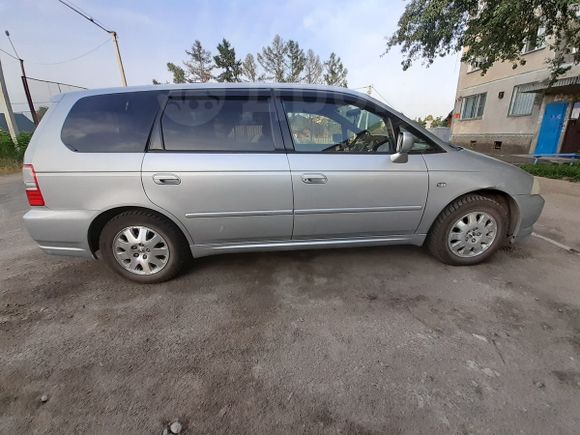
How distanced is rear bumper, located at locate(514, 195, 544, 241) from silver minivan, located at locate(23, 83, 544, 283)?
15mm

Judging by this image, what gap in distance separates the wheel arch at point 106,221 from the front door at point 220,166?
62 millimetres

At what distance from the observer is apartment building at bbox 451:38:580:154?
35.8 feet

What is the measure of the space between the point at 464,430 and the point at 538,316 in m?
1.36

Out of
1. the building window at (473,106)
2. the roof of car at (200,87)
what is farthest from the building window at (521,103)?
the roof of car at (200,87)

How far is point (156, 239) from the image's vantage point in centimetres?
257

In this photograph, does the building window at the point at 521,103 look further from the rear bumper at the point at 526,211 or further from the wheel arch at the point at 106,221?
the wheel arch at the point at 106,221

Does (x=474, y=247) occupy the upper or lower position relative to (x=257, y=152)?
lower

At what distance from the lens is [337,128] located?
2.80m

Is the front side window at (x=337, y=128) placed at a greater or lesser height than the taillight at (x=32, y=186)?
greater

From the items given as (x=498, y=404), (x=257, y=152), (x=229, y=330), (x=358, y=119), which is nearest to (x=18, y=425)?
(x=229, y=330)

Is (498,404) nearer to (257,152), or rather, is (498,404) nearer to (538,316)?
(538,316)

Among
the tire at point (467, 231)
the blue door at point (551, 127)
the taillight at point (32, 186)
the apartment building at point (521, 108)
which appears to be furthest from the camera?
the blue door at point (551, 127)

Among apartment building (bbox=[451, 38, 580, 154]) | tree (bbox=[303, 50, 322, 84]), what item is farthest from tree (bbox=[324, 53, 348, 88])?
apartment building (bbox=[451, 38, 580, 154])

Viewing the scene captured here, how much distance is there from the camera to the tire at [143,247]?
8.21 ft
